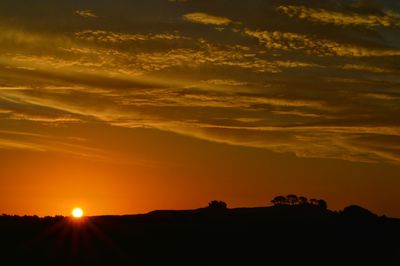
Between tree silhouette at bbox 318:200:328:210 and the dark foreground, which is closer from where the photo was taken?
the dark foreground

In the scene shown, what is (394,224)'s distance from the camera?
267 ft

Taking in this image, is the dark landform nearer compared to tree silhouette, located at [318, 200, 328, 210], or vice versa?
the dark landform

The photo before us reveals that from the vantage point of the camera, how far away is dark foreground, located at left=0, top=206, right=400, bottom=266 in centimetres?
5850

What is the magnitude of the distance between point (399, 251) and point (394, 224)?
14.0 metres

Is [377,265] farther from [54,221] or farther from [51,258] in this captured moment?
[54,221]

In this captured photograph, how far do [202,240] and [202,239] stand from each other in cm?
44

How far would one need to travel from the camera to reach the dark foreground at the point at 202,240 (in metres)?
58.5

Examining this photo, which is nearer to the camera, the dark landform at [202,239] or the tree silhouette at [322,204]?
the dark landform at [202,239]

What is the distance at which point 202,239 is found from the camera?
6588cm

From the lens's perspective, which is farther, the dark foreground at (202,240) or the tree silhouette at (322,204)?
the tree silhouette at (322,204)

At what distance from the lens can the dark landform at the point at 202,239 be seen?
192 feet

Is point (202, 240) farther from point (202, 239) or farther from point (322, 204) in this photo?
point (322, 204)

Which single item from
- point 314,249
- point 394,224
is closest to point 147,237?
point 314,249

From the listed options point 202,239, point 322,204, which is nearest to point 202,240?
point 202,239
